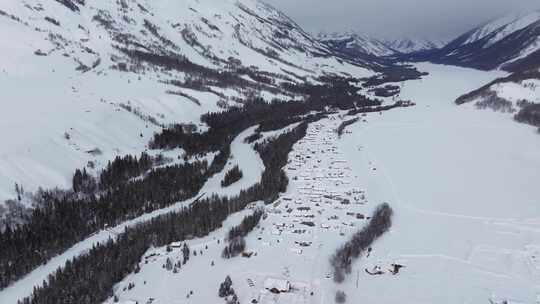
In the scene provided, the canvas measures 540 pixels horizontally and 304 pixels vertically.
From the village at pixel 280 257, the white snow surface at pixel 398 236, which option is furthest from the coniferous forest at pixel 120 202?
the white snow surface at pixel 398 236

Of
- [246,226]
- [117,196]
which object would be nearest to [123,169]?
[117,196]

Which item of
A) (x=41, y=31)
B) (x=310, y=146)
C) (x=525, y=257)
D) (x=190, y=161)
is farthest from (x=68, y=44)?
(x=525, y=257)

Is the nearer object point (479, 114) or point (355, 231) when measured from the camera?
point (355, 231)

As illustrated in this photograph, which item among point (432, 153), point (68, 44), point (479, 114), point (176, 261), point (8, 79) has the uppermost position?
point (479, 114)

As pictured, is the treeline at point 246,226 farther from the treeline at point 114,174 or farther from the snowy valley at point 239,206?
the treeline at point 114,174

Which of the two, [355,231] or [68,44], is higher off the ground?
[68,44]

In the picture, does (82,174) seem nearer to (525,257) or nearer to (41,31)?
(525,257)
